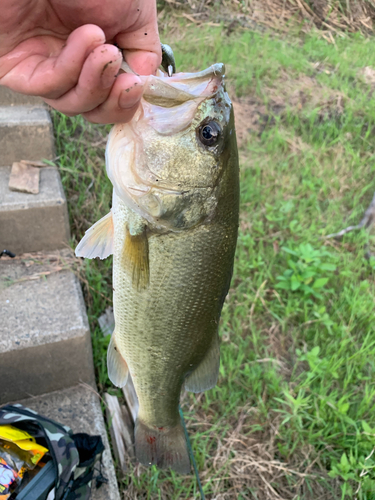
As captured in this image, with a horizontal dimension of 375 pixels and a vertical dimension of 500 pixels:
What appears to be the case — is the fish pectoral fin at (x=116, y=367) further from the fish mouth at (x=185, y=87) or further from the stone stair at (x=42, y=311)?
the fish mouth at (x=185, y=87)

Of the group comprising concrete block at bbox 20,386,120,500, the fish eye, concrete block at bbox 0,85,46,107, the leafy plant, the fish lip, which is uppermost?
the fish lip

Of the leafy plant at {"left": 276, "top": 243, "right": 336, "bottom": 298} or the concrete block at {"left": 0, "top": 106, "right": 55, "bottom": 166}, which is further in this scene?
the leafy plant at {"left": 276, "top": 243, "right": 336, "bottom": 298}

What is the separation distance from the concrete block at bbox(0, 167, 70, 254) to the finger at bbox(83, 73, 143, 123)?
1368 millimetres

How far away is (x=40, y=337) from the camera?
5.95ft

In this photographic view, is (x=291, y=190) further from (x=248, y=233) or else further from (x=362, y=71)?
(x=362, y=71)

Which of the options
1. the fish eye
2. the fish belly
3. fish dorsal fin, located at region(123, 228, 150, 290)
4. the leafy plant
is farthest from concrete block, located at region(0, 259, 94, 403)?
the leafy plant

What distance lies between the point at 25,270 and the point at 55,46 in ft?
4.91

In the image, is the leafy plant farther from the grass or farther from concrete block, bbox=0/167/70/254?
concrete block, bbox=0/167/70/254

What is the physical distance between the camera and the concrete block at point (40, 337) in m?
1.81

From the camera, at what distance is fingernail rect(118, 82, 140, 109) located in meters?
0.85

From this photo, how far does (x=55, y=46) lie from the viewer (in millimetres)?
1026

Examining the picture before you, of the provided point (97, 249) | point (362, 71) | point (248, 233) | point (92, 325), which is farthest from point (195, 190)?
point (362, 71)

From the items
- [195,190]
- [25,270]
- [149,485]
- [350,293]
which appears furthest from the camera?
[350,293]

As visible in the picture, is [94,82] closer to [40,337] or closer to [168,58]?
[168,58]
